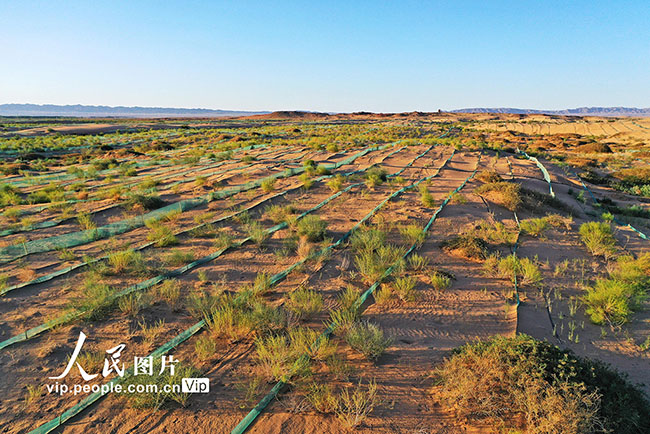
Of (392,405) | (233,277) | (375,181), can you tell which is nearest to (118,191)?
(233,277)

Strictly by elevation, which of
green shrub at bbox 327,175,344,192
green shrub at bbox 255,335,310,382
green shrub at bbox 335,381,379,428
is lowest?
green shrub at bbox 335,381,379,428

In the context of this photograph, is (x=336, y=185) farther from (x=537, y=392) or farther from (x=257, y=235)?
(x=537, y=392)

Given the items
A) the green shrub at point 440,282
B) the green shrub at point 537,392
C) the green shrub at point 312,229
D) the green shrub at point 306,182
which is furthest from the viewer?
the green shrub at point 306,182

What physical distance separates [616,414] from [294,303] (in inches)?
136

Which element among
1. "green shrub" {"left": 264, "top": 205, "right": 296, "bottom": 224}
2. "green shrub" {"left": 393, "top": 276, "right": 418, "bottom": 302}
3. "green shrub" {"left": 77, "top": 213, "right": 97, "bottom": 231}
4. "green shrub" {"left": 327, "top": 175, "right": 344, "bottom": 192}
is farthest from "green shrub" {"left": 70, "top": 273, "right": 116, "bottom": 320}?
"green shrub" {"left": 327, "top": 175, "right": 344, "bottom": 192}

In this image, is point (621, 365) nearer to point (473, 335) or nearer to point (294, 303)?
point (473, 335)

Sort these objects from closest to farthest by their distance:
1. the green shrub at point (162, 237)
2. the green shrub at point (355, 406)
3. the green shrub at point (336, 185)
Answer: the green shrub at point (355, 406) < the green shrub at point (162, 237) < the green shrub at point (336, 185)

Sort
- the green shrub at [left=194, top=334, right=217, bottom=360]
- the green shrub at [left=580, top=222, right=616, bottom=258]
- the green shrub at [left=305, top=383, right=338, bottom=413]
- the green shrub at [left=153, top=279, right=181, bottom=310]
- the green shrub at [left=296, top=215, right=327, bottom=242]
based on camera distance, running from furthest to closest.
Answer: the green shrub at [left=296, top=215, right=327, bottom=242], the green shrub at [left=580, top=222, right=616, bottom=258], the green shrub at [left=153, top=279, right=181, bottom=310], the green shrub at [left=194, top=334, right=217, bottom=360], the green shrub at [left=305, top=383, right=338, bottom=413]

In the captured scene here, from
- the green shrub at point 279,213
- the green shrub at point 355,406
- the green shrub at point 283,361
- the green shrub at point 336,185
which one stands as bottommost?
the green shrub at point 355,406

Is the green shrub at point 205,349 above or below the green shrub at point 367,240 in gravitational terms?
below

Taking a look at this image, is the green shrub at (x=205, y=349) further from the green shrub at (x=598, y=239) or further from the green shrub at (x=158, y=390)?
the green shrub at (x=598, y=239)

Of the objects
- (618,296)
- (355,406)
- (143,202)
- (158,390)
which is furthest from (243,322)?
(143,202)

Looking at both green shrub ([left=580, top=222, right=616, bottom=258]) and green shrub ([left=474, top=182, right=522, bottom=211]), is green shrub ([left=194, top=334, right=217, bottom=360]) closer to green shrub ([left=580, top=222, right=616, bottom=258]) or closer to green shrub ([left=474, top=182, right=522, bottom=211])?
green shrub ([left=580, top=222, right=616, bottom=258])

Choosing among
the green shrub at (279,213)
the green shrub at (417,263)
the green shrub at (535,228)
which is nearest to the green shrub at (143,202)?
the green shrub at (279,213)
